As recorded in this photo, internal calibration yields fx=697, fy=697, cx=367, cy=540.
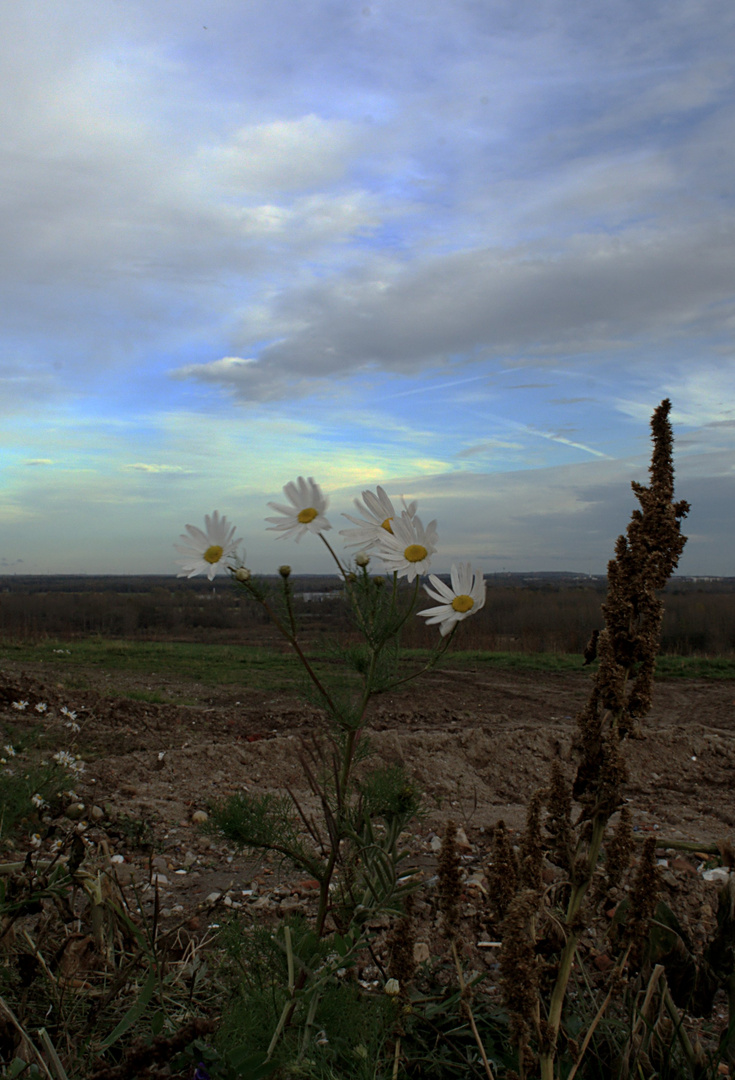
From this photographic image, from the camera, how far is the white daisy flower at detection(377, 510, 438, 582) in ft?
5.55

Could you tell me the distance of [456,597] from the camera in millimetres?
1741

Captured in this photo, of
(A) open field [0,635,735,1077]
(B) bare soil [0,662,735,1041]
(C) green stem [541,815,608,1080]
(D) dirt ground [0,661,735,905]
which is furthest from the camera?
(D) dirt ground [0,661,735,905]

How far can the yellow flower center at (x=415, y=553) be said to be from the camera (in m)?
1.70

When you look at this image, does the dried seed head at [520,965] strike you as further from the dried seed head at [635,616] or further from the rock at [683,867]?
the rock at [683,867]

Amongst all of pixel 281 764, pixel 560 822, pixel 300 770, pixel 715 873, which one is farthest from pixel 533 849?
pixel 281 764

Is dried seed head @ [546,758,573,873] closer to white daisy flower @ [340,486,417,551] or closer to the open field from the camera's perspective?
the open field

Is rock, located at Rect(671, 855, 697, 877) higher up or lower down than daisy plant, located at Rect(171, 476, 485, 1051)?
lower down

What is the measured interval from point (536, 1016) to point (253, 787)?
19.3ft

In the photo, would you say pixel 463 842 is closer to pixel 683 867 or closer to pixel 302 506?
pixel 683 867

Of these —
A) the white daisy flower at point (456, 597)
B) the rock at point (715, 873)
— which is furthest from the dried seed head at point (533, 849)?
the rock at point (715, 873)

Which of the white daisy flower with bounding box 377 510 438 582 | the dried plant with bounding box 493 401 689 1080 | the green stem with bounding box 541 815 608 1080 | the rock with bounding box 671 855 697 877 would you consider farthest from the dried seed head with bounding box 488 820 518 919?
the rock with bounding box 671 855 697 877

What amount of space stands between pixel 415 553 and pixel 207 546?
560 mm

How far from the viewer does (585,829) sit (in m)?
1.65

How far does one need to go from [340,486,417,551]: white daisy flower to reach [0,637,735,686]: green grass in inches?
518
